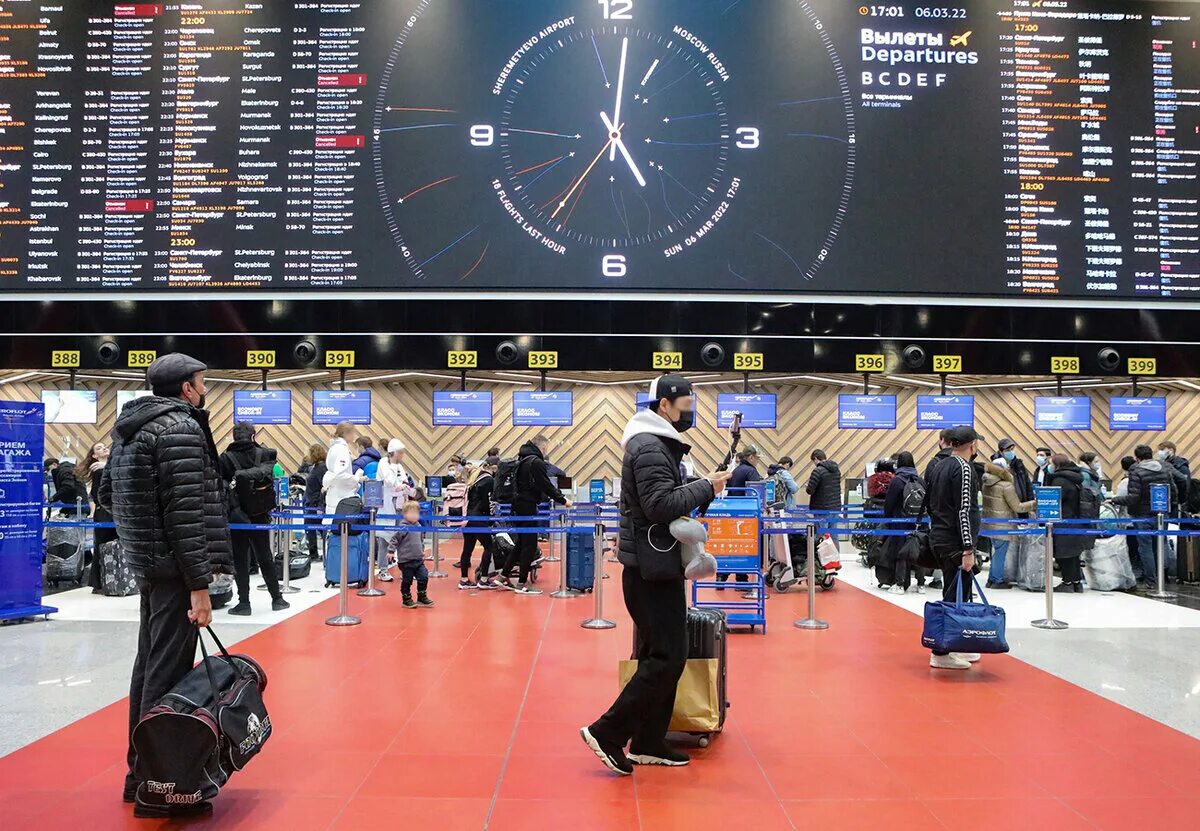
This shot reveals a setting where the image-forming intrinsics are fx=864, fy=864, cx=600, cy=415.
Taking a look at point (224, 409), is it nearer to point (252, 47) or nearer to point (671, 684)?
point (252, 47)

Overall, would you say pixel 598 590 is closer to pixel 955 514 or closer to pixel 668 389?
pixel 955 514

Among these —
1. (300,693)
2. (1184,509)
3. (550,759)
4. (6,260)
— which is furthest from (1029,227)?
(6,260)

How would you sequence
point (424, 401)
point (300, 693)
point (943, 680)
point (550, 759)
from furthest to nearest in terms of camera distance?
1. point (424, 401)
2. point (943, 680)
3. point (300, 693)
4. point (550, 759)

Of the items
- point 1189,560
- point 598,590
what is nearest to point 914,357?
point 598,590

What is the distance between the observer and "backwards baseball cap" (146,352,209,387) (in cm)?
312

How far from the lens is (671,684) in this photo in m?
3.33

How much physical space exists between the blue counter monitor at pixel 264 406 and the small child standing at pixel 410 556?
2460 millimetres

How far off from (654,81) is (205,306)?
4450 mm

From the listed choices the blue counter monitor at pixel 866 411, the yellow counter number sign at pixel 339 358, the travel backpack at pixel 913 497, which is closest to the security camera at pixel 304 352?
the yellow counter number sign at pixel 339 358

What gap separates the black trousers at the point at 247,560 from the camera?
6742mm

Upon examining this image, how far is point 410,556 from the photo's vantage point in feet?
23.7

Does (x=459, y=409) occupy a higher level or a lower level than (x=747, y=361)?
lower

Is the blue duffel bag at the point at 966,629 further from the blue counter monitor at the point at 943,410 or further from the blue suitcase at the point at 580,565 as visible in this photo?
the blue counter monitor at the point at 943,410

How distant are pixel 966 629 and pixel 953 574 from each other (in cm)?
77
